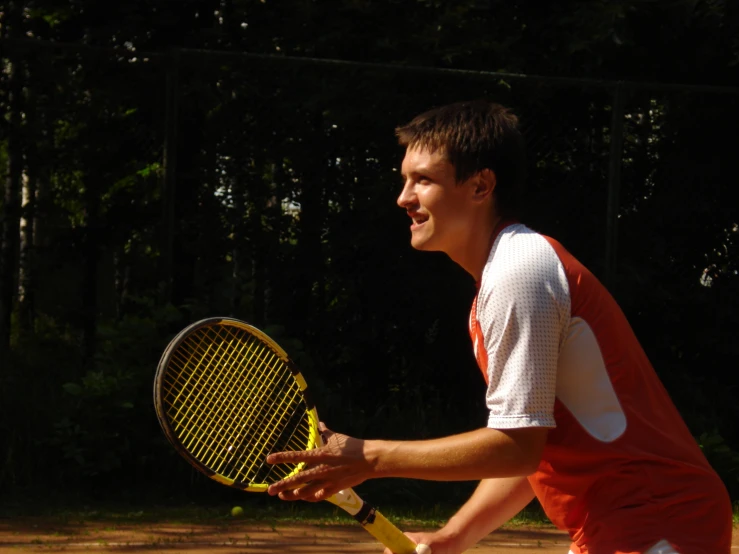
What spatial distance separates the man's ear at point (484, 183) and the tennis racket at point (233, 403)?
36.9 inches

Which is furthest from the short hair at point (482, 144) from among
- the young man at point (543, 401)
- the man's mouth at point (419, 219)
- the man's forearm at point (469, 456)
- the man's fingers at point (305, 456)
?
the man's fingers at point (305, 456)

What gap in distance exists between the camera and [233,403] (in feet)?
10.4

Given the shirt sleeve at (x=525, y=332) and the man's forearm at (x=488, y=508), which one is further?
the man's forearm at (x=488, y=508)

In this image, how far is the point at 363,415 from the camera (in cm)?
731

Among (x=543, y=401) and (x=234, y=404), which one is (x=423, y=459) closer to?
(x=543, y=401)

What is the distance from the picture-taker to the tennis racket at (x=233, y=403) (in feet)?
9.82

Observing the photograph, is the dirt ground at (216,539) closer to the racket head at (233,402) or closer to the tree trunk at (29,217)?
the tree trunk at (29,217)

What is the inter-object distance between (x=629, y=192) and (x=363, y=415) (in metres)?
2.47

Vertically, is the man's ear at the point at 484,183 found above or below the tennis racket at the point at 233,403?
above

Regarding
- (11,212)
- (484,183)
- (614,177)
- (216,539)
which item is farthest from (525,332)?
(11,212)

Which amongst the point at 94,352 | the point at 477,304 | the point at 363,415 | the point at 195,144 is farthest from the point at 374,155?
the point at 477,304

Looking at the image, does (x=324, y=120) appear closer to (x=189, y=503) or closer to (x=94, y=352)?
(x=94, y=352)

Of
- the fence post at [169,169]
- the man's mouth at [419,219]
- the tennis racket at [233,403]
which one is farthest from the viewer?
the fence post at [169,169]

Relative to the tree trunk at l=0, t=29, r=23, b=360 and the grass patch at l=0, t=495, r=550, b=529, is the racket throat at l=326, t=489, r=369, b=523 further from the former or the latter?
the tree trunk at l=0, t=29, r=23, b=360
